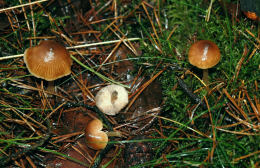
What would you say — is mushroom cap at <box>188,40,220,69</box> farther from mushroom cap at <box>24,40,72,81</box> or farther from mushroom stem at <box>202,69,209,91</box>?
mushroom cap at <box>24,40,72,81</box>

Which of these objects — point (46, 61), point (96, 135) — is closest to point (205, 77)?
point (96, 135)

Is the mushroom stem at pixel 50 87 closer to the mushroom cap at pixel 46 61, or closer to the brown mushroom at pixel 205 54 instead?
Answer: the mushroom cap at pixel 46 61

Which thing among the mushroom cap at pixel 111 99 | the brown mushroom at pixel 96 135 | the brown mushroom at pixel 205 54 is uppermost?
the brown mushroom at pixel 205 54

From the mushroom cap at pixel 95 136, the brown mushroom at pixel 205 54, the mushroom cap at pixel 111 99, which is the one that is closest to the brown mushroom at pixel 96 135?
the mushroom cap at pixel 95 136

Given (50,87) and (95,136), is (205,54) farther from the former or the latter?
(50,87)

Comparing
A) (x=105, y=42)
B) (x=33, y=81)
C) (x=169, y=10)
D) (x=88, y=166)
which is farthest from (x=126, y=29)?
(x=88, y=166)
